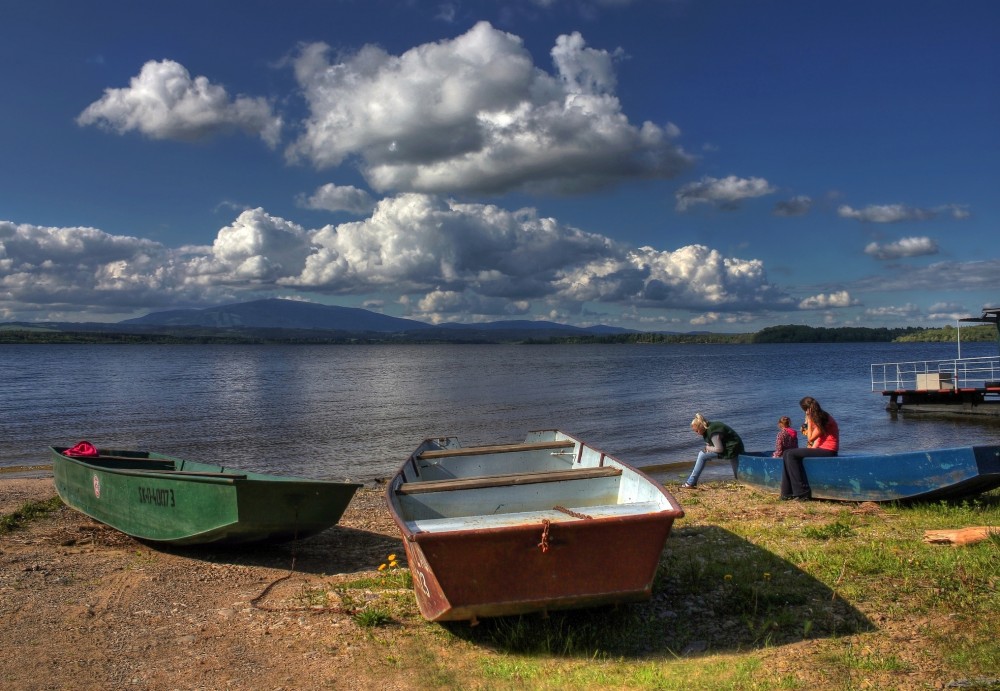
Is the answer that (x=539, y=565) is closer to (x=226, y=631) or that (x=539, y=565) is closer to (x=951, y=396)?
(x=226, y=631)

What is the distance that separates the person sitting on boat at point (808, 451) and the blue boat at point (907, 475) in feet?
0.48

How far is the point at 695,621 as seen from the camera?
7066mm

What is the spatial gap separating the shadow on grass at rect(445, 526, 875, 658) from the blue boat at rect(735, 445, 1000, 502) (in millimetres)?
3872

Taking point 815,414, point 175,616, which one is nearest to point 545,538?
point 175,616

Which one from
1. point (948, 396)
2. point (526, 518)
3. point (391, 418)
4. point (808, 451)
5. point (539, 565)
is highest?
point (526, 518)

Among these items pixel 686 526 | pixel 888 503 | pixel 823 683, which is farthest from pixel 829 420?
pixel 823 683

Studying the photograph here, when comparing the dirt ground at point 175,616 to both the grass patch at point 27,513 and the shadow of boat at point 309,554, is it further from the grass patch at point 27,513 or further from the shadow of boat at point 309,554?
the grass patch at point 27,513

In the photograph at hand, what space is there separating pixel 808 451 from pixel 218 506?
379 inches

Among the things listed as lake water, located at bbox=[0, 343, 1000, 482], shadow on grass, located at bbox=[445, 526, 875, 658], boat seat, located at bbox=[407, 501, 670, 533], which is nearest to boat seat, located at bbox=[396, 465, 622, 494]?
boat seat, located at bbox=[407, 501, 670, 533]

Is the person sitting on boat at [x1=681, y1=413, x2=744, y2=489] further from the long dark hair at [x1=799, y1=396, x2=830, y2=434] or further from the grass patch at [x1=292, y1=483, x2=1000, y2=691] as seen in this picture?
the grass patch at [x1=292, y1=483, x2=1000, y2=691]

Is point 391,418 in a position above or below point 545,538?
below

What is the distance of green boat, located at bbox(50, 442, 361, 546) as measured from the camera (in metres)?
9.41

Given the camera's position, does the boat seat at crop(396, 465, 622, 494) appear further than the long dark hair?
No

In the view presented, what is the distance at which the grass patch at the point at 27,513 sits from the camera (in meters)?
11.8
